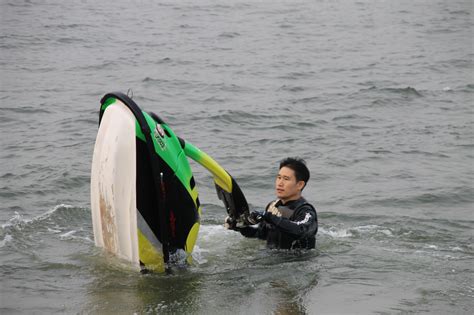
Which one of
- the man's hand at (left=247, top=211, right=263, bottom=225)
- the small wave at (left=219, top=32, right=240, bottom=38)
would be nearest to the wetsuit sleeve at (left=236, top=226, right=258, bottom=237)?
the man's hand at (left=247, top=211, right=263, bottom=225)

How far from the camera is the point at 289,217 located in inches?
268

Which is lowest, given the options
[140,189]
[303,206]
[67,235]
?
[67,235]

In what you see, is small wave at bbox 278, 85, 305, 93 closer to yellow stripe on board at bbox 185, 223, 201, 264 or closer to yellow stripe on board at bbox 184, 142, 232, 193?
yellow stripe on board at bbox 184, 142, 232, 193

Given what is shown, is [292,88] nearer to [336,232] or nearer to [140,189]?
[336,232]

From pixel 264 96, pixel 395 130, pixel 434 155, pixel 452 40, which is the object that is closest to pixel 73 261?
pixel 434 155

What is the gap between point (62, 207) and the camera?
8.61 metres

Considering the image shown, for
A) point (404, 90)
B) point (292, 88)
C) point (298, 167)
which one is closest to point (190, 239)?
point (298, 167)

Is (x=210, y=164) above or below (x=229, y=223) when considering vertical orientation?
above

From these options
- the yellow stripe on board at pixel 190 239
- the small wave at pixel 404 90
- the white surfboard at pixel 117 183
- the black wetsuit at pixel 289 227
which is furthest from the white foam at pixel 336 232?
the small wave at pixel 404 90

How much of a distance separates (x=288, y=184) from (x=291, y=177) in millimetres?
64

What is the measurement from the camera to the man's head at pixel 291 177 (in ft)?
22.1

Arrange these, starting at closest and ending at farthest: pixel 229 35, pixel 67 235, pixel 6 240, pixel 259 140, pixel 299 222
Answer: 1. pixel 299 222
2. pixel 6 240
3. pixel 67 235
4. pixel 259 140
5. pixel 229 35

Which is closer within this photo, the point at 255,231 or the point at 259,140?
the point at 255,231

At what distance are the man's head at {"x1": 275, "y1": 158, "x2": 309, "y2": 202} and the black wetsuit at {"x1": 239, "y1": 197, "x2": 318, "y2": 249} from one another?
0.38ft
